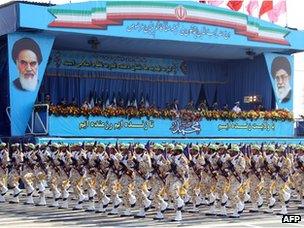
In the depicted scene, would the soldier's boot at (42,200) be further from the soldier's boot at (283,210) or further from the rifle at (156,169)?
the soldier's boot at (283,210)

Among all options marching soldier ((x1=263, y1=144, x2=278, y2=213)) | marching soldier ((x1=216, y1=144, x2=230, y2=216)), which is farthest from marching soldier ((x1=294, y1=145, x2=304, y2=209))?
marching soldier ((x1=216, y1=144, x2=230, y2=216))

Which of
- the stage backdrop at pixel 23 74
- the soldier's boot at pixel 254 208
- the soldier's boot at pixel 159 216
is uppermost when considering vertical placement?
the stage backdrop at pixel 23 74

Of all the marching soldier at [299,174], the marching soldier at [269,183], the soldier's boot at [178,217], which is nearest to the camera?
the soldier's boot at [178,217]

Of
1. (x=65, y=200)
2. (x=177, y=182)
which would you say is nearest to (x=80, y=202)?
(x=65, y=200)

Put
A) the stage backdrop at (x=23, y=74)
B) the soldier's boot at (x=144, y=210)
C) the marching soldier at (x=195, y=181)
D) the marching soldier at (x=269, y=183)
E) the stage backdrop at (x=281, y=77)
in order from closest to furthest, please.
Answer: the soldier's boot at (x=144, y=210) < the marching soldier at (x=269, y=183) < the marching soldier at (x=195, y=181) < the stage backdrop at (x=23, y=74) < the stage backdrop at (x=281, y=77)

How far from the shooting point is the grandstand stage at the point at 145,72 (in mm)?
23375

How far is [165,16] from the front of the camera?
26344 mm

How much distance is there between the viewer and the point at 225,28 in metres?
28.0

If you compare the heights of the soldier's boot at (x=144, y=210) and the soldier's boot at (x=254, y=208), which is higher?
the soldier's boot at (x=144, y=210)

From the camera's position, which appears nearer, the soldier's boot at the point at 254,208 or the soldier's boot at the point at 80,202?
the soldier's boot at the point at 254,208

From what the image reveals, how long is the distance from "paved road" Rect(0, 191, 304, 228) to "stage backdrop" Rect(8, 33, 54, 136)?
788 centimetres

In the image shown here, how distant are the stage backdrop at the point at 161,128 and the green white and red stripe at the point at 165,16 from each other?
3.65 m

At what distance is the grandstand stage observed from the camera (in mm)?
23375

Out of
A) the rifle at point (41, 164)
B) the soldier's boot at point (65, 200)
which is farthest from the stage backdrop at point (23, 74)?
the soldier's boot at point (65, 200)
